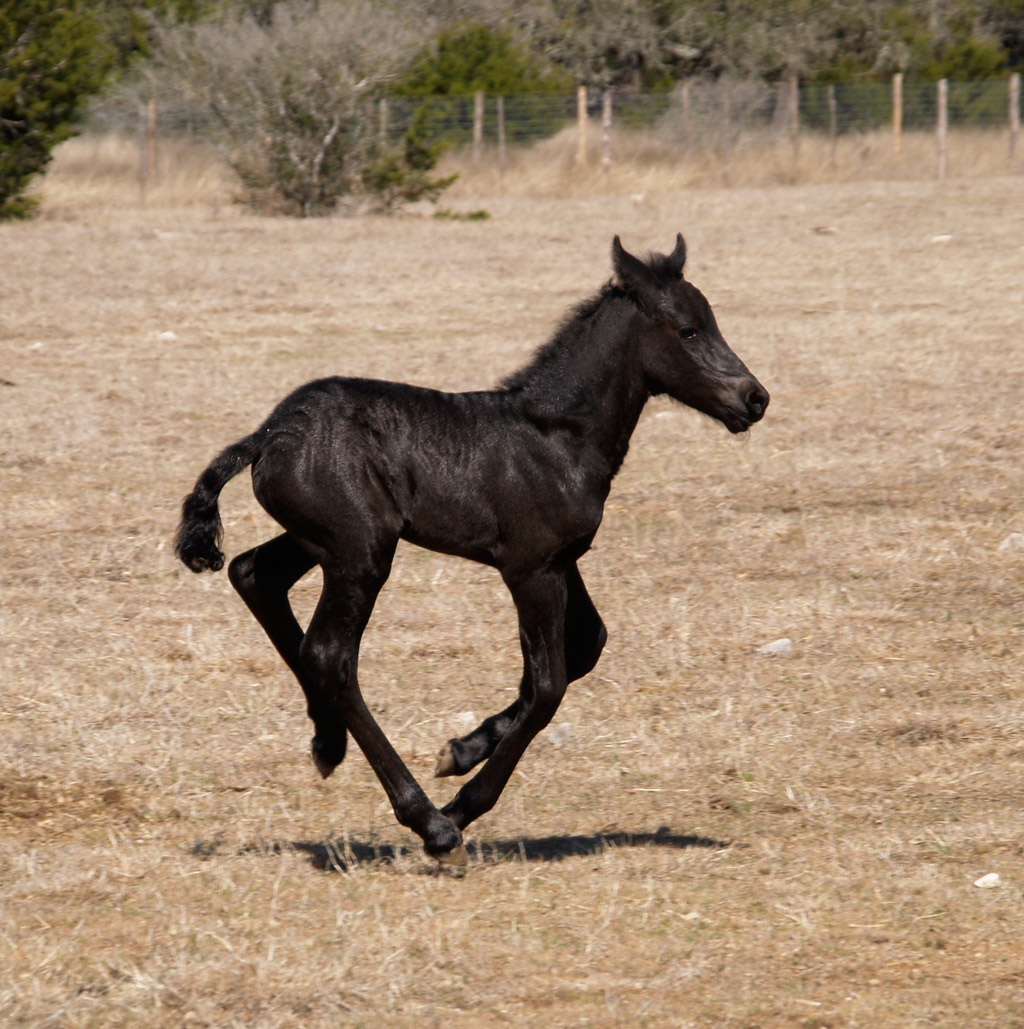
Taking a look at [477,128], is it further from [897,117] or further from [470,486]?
[470,486]

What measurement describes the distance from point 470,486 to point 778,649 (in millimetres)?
2795

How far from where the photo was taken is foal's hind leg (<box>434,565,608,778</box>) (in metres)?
4.86

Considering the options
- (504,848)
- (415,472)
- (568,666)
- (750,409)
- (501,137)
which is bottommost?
(501,137)

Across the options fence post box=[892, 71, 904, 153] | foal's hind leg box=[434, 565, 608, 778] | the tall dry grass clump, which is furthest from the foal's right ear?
fence post box=[892, 71, 904, 153]

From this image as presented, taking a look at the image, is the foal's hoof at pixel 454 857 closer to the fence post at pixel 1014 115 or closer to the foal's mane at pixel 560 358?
the foal's mane at pixel 560 358

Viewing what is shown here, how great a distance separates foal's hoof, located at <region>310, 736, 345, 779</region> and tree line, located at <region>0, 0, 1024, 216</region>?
A: 1981cm

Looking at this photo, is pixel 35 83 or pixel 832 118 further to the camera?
pixel 832 118

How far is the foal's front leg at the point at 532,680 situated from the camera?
15.4 ft

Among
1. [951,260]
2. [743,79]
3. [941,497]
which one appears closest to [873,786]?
[941,497]

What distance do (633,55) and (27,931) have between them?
3750 centimetres

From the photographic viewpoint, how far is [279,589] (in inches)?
195

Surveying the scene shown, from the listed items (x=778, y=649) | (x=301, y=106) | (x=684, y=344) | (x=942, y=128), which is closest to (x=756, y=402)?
(x=684, y=344)

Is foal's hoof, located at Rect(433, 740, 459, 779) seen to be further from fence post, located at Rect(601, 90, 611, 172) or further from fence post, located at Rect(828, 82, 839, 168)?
fence post, located at Rect(828, 82, 839, 168)

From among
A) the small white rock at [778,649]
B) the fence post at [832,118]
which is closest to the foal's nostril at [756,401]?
the small white rock at [778,649]
